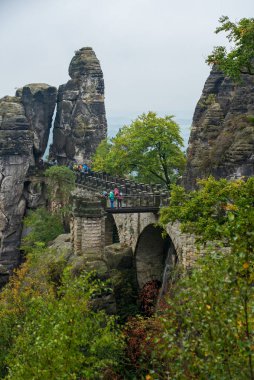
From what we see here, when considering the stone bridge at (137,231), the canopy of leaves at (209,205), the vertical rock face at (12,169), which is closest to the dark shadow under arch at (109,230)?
the stone bridge at (137,231)

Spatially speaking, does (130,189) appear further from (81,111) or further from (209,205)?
(81,111)

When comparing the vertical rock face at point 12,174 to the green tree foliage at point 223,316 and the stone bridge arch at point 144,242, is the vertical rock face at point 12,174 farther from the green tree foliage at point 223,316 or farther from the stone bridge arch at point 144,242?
the green tree foliage at point 223,316

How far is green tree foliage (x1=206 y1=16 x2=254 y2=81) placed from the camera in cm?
1939

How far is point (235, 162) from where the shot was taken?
2761 centimetres

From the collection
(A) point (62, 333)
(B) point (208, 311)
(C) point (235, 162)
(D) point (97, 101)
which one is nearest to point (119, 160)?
(D) point (97, 101)

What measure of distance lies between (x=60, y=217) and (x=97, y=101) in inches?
753

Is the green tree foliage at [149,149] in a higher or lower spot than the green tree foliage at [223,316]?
higher

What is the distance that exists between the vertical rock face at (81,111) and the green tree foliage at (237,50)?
1666 inches

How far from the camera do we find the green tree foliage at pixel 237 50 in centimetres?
1939

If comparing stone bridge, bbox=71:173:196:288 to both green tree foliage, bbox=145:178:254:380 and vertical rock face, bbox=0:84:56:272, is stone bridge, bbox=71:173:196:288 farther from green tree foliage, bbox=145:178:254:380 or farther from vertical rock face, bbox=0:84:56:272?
vertical rock face, bbox=0:84:56:272

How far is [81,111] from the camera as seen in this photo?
62.1 meters

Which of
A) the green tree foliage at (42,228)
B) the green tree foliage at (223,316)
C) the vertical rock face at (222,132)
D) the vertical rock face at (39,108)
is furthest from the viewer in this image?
the vertical rock face at (39,108)

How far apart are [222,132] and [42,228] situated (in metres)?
23.3

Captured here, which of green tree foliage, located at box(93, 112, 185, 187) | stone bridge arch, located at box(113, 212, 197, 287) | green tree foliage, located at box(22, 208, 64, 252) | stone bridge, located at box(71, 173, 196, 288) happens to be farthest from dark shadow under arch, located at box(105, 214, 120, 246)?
green tree foliage, located at box(93, 112, 185, 187)
